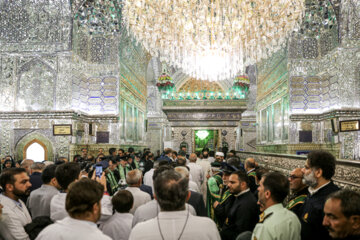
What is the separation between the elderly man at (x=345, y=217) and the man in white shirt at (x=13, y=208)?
6.94 ft

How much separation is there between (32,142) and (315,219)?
415 inches

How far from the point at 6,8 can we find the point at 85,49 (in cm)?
316

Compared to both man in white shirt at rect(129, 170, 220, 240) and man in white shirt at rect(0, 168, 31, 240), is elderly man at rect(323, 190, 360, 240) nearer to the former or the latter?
man in white shirt at rect(129, 170, 220, 240)

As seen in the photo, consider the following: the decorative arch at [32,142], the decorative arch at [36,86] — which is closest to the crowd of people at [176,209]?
the decorative arch at [32,142]

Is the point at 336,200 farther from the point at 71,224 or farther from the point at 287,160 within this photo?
Result: the point at 287,160

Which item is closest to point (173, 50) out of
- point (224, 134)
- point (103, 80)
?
point (103, 80)

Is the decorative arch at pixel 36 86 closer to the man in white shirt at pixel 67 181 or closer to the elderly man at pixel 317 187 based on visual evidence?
the man in white shirt at pixel 67 181

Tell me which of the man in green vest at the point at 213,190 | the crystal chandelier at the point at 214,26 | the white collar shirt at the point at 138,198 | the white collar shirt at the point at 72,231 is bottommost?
the man in green vest at the point at 213,190

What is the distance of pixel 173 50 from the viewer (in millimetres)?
7961

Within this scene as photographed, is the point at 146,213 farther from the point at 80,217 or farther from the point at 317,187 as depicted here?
the point at 317,187

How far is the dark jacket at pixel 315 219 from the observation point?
81.5 inches

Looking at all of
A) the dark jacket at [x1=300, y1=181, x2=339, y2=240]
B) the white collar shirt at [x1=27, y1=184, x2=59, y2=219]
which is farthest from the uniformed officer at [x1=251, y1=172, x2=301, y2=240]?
the white collar shirt at [x1=27, y1=184, x2=59, y2=219]

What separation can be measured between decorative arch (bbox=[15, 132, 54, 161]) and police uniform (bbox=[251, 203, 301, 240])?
990 cm

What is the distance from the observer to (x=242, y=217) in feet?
8.87
